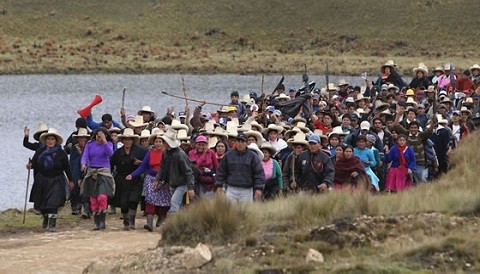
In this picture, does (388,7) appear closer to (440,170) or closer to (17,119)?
(17,119)

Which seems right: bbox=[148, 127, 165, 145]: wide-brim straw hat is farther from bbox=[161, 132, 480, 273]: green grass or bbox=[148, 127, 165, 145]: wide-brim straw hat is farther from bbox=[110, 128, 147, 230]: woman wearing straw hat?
bbox=[161, 132, 480, 273]: green grass

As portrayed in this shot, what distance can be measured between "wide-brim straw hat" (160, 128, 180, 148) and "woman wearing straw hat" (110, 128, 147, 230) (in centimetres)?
104

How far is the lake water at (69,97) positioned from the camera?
34.0 m

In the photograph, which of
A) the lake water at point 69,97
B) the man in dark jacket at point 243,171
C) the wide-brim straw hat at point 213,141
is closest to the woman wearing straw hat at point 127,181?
the wide-brim straw hat at point 213,141

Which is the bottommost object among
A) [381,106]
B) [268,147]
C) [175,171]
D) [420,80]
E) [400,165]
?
[175,171]

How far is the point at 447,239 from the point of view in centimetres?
1258

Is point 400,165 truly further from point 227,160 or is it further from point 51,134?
point 51,134

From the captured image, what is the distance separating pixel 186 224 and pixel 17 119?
37515 millimetres

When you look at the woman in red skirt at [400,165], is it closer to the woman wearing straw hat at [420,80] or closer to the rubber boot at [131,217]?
the rubber boot at [131,217]

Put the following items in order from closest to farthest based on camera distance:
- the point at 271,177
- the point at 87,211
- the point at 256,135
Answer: the point at 271,177, the point at 256,135, the point at 87,211

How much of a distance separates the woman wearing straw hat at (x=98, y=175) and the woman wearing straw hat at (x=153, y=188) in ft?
1.26

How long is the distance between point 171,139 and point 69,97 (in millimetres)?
45546

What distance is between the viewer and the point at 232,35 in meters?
103

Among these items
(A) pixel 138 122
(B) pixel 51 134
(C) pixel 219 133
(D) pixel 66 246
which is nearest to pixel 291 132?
(C) pixel 219 133
